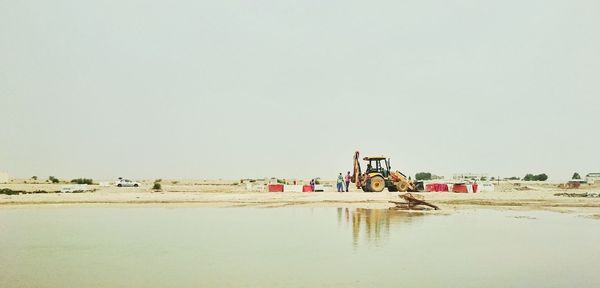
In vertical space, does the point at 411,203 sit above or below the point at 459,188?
below

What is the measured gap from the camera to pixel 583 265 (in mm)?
10148

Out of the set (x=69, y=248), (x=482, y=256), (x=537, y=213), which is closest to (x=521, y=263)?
(x=482, y=256)

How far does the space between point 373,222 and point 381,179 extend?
53.6 feet

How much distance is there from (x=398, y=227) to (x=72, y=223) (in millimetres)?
10594

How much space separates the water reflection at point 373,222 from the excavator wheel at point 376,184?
Answer: 33.9 ft

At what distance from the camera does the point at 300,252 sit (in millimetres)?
11359

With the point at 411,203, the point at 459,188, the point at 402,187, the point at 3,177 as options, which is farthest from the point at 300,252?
the point at 3,177

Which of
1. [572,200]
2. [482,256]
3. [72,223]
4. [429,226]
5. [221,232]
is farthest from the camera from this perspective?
[572,200]

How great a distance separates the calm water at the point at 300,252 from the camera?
8.71m

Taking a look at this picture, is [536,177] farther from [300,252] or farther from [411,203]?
[300,252]

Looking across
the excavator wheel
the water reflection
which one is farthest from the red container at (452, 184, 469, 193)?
the water reflection

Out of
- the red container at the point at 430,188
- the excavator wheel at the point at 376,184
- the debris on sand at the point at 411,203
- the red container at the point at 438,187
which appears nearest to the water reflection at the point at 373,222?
the debris on sand at the point at 411,203

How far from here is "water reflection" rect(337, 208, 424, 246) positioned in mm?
13700

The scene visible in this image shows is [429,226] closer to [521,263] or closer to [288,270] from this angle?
[521,263]
